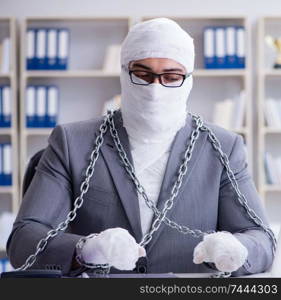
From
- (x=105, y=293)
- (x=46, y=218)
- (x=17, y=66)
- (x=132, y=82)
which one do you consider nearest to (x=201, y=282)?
(x=105, y=293)

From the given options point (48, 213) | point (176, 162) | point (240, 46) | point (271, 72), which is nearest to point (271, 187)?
point (271, 72)

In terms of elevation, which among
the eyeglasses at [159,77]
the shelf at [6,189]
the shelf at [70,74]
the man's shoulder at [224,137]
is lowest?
the shelf at [6,189]

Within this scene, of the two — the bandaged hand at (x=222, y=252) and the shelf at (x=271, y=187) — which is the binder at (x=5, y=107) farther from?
the bandaged hand at (x=222, y=252)

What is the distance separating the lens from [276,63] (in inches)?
201

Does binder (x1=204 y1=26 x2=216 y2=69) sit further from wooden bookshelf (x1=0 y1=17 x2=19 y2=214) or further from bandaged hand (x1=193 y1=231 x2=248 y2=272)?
bandaged hand (x1=193 y1=231 x2=248 y2=272)

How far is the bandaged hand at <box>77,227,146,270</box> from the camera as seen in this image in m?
1.21

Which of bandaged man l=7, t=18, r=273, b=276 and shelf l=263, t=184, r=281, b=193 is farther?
shelf l=263, t=184, r=281, b=193

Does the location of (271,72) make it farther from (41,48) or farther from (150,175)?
(150,175)

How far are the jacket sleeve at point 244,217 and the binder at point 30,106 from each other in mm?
3420

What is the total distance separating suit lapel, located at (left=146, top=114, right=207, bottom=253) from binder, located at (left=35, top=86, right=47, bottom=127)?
339 centimetres

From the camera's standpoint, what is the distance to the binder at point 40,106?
5.04 meters

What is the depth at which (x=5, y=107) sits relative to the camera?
5.11 metres

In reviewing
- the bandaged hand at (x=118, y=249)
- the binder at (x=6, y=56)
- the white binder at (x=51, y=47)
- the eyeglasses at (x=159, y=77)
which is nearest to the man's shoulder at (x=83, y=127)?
the eyeglasses at (x=159, y=77)

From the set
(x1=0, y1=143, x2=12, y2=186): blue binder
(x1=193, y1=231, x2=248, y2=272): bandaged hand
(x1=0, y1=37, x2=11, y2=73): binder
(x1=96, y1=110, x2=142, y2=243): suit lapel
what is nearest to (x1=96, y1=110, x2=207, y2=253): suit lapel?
(x1=96, y1=110, x2=142, y2=243): suit lapel
